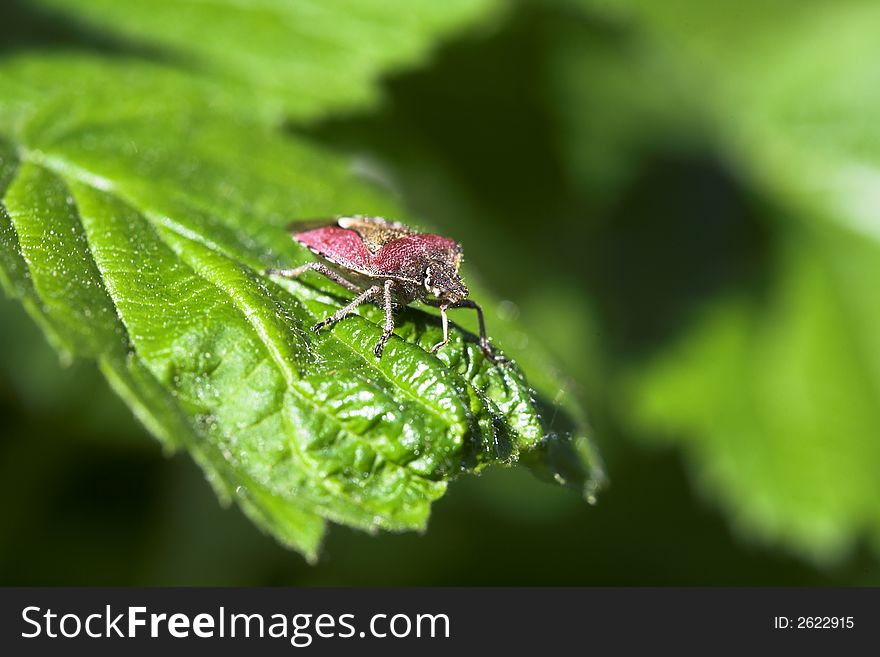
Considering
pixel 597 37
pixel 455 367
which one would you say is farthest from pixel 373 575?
pixel 597 37

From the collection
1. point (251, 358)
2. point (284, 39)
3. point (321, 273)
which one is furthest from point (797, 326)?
point (251, 358)

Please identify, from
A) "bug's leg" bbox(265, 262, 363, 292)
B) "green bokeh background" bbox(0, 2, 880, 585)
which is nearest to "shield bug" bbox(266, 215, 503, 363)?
"bug's leg" bbox(265, 262, 363, 292)

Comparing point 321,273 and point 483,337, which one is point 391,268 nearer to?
point 321,273

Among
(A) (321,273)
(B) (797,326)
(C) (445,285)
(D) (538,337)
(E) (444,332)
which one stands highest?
(B) (797,326)

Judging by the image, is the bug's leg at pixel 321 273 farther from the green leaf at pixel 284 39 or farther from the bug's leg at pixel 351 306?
the green leaf at pixel 284 39

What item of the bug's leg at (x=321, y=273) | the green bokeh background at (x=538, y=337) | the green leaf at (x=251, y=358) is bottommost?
the green leaf at (x=251, y=358)

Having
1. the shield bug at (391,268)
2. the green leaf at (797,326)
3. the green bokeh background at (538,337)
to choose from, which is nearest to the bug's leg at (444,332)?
the shield bug at (391,268)

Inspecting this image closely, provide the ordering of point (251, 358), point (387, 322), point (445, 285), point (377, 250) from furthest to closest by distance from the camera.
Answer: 1. point (377, 250)
2. point (445, 285)
3. point (387, 322)
4. point (251, 358)

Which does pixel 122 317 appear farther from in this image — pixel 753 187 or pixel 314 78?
pixel 753 187
